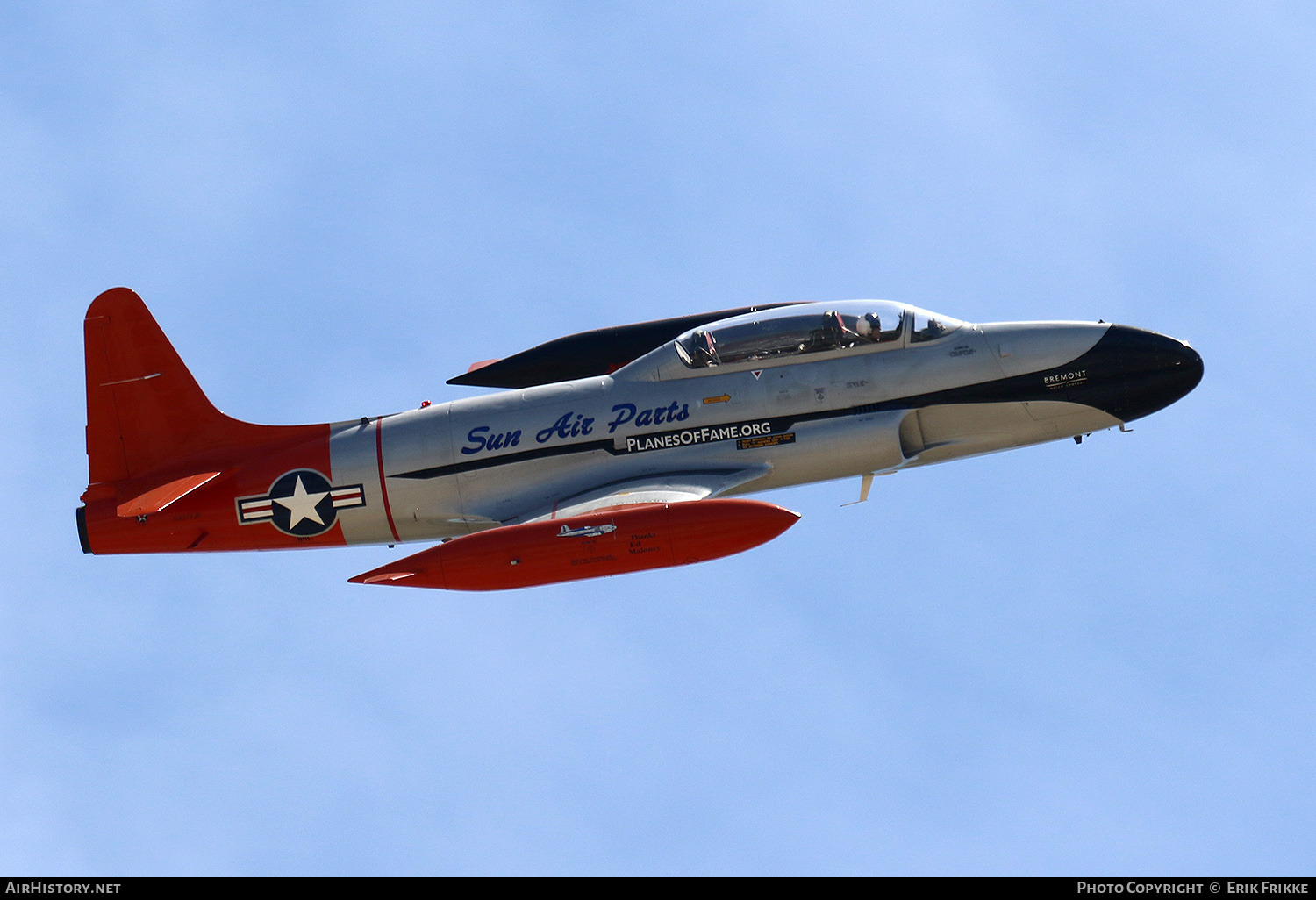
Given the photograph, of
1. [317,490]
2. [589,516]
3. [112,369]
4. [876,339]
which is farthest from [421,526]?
[876,339]

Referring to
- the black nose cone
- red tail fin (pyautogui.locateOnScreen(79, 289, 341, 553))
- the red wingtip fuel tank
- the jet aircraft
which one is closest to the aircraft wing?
the jet aircraft

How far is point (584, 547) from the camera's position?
19812mm

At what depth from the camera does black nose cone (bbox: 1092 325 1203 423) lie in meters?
21.6

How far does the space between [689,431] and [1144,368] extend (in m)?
6.45

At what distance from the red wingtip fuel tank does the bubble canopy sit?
2868 millimetres

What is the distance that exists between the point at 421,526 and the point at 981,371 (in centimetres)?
825

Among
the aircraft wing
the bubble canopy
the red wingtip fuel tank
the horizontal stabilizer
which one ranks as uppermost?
the bubble canopy

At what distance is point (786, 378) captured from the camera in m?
21.5

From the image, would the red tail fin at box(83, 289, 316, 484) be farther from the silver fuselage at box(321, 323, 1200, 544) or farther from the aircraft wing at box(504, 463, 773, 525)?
the aircraft wing at box(504, 463, 773, 525)

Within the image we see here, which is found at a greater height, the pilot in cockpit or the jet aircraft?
the pilot in cockpit

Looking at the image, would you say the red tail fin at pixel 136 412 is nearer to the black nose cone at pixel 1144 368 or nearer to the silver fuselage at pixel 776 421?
the silver fuselage at pixel 776 421

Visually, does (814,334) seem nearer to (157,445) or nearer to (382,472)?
(382,472)

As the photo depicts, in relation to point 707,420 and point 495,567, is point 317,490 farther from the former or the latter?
point 707,420

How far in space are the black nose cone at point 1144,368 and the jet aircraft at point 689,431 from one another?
25 mm
